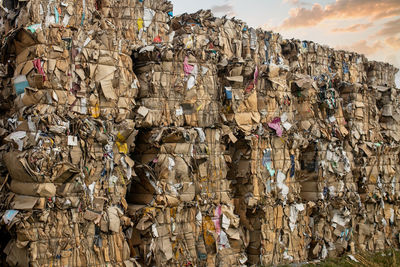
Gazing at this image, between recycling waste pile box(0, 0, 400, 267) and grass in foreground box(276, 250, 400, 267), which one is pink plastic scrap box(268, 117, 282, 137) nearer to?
recycling waste pile box(0, 0, 400, 267)

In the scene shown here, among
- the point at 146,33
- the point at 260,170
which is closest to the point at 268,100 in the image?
the point at 260,170

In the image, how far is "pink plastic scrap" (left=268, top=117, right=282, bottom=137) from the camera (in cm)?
800

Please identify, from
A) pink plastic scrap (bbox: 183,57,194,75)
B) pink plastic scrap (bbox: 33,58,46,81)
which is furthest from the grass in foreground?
pink plastic scrap (bbox: 33,58,46,81)

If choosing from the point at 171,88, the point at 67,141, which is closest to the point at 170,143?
the point at 171,88

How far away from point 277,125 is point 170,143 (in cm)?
217

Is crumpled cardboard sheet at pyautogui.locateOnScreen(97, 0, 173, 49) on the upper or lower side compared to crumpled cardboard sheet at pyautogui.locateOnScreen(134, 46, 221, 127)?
upper

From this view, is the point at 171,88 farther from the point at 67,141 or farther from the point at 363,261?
the point at 363,261

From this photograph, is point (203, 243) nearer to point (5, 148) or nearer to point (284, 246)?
point (284, 246)

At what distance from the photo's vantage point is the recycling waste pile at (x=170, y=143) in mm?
5879

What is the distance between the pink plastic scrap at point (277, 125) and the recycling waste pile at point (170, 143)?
2cm

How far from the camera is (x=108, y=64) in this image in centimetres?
638

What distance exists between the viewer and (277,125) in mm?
8070

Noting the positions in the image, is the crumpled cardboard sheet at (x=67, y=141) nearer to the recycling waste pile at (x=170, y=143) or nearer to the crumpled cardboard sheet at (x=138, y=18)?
the recycling waste pile at (x=170, y=143)

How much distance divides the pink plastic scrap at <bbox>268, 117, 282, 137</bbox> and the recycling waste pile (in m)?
0.02
